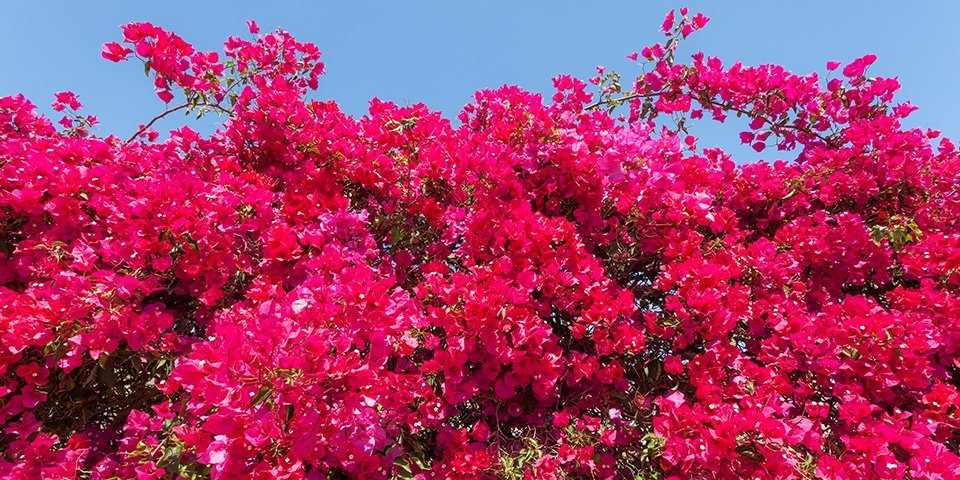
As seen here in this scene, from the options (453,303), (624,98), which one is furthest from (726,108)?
(453,303)

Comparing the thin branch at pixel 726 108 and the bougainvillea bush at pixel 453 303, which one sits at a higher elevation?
the thin branch at pixel 726 108

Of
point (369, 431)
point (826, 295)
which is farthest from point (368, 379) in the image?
point (826, 295)

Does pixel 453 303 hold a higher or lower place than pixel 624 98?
lower

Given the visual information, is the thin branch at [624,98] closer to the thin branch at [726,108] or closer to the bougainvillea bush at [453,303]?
the thin branch at [726,108]

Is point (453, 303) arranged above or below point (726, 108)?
below

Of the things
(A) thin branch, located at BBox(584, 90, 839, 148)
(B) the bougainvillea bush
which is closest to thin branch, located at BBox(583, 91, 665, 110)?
(A) thin branch, located at BBox(584, 90, 839, 148)

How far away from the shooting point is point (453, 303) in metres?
2.38

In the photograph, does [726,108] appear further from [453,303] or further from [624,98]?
[453,303]

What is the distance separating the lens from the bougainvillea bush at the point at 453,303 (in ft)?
6.36

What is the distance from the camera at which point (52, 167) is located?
270 centimetres

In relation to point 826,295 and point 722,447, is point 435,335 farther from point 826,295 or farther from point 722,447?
point 826,295

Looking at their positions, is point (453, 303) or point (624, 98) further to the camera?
point (624, 98)

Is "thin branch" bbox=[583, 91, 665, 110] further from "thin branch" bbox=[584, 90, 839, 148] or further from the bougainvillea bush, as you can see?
the bougainvillea bush

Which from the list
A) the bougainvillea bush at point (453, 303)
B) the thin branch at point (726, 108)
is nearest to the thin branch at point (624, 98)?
the thin branch at point (726, 108)
